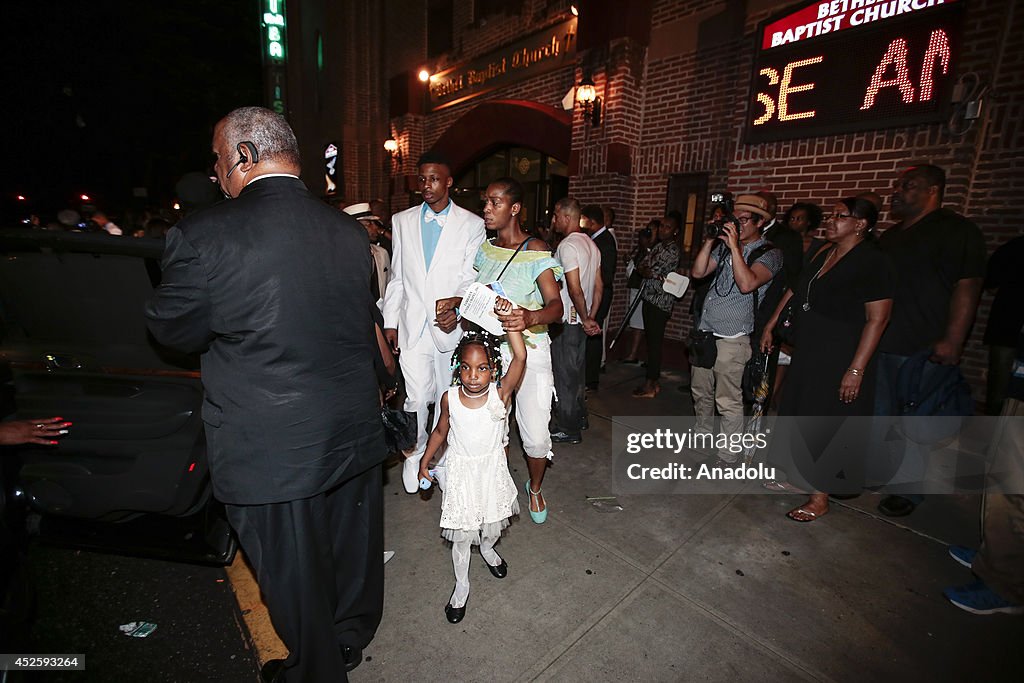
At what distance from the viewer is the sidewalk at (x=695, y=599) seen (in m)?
2.24

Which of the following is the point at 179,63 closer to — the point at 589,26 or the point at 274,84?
the point at 274,84

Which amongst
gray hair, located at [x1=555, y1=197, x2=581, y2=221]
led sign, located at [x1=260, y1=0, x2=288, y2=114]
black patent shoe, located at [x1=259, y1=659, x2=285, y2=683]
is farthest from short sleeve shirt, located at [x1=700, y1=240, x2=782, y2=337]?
led sign, located at [x1=260, y1=0, x2=288, y2=114]

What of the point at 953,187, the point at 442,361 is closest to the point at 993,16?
the point at 953,187

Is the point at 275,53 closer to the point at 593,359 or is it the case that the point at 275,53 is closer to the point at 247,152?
the point at 593,359

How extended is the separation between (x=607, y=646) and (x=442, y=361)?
82.2 inches

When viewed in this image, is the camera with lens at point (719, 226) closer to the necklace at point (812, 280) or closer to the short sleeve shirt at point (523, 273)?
the necklace at point (812, 280)

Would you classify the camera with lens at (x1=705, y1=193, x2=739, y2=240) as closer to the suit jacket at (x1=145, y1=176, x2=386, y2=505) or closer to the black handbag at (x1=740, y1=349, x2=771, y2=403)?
the black handbag at (x1=740, y1=349, x2=771, y2=403)

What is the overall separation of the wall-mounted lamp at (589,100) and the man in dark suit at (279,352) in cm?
626

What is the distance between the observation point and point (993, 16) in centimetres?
396

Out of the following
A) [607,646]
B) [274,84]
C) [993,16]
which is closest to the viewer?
[607,646]

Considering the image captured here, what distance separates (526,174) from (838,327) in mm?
7463

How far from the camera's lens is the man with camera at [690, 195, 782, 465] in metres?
3.67

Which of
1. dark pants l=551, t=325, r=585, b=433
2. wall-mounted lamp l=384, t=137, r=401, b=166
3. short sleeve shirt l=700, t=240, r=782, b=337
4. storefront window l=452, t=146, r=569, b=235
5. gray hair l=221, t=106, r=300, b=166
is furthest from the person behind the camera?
wall-mounted lamp l=384, t=137, r=401, b=166

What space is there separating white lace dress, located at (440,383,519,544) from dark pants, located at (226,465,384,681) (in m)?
0.44
